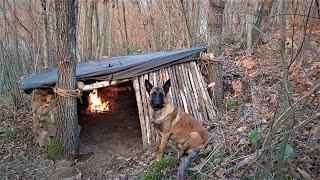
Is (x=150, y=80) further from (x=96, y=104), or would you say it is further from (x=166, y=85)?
(x=96, y=104)

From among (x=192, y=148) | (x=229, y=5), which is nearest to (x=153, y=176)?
(x=192, y=148)

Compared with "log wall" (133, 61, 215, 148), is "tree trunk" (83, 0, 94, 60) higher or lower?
higher

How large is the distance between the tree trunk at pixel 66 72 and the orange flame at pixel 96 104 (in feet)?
8.93

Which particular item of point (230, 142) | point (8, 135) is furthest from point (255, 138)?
point (8, 135)

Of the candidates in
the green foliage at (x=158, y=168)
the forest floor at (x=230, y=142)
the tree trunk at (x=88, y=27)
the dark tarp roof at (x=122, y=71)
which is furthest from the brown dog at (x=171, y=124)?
the tree trunk at (x=88, y=27)

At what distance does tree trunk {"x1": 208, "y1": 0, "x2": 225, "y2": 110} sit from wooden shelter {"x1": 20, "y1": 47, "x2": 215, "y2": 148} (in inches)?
10.6

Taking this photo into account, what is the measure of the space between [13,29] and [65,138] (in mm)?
6073

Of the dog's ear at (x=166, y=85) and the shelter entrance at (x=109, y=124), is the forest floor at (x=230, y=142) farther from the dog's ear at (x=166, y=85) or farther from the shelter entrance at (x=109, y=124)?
the dog's ear at (x=166, y=85)

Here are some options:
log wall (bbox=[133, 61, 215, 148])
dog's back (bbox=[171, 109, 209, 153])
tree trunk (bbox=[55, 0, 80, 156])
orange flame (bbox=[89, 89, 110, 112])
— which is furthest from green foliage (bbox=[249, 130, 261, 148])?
orange flame (bbox=[89, 89, 110, 112])

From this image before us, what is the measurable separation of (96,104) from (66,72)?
10.6 ft

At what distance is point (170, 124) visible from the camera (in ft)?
20.6

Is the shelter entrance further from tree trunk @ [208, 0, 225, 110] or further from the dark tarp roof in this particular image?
tree trunk @ [208, 0, 225, 110]

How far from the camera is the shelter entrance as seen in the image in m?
7.18

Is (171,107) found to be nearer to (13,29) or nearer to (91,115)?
(91,115)
